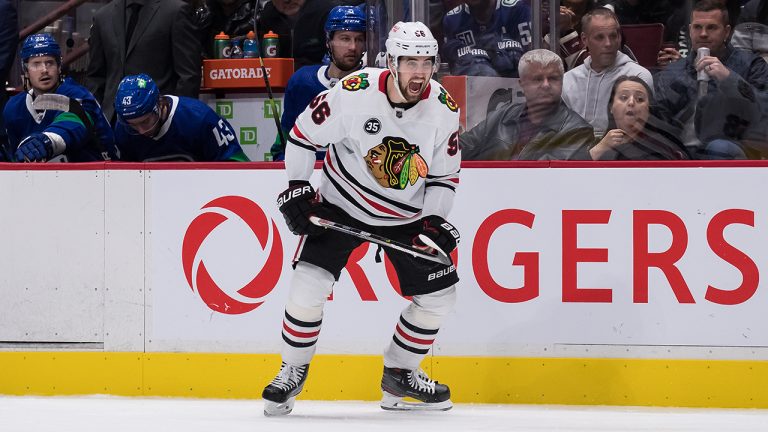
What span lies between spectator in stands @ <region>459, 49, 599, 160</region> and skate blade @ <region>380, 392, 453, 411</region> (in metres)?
0.91

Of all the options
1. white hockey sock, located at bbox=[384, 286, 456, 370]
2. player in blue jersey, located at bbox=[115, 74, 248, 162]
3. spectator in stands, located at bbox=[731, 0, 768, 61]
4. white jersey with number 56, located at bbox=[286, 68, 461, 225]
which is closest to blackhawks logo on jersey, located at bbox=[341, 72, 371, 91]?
white jersey with number 56, located at bbox=[286, 68, 461, 225]

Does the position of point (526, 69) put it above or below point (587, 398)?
above

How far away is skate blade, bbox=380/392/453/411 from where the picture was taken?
4.67 metres

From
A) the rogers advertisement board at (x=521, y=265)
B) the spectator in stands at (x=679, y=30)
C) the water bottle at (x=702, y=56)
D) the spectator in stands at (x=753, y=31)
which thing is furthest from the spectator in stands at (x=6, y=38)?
the spectator in stands at (x=753, y=31)

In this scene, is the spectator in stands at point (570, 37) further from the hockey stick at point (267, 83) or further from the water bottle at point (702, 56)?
the hockey stick at point (267, 83)

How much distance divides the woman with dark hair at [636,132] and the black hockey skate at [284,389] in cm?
131

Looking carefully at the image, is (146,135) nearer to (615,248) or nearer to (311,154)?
(311,154)

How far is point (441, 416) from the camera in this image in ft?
14.9

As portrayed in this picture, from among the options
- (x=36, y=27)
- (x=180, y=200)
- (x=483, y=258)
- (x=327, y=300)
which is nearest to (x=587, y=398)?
(x=483, y=258)

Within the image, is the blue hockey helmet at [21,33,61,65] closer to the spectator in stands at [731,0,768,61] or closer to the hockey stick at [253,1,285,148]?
the hockey stick at [253,1,285,148]

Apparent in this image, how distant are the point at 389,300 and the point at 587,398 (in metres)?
0.77

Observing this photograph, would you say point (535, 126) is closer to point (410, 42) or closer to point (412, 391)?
point (410, 42)

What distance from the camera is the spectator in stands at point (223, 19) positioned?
6.79m

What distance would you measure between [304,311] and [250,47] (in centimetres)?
248
